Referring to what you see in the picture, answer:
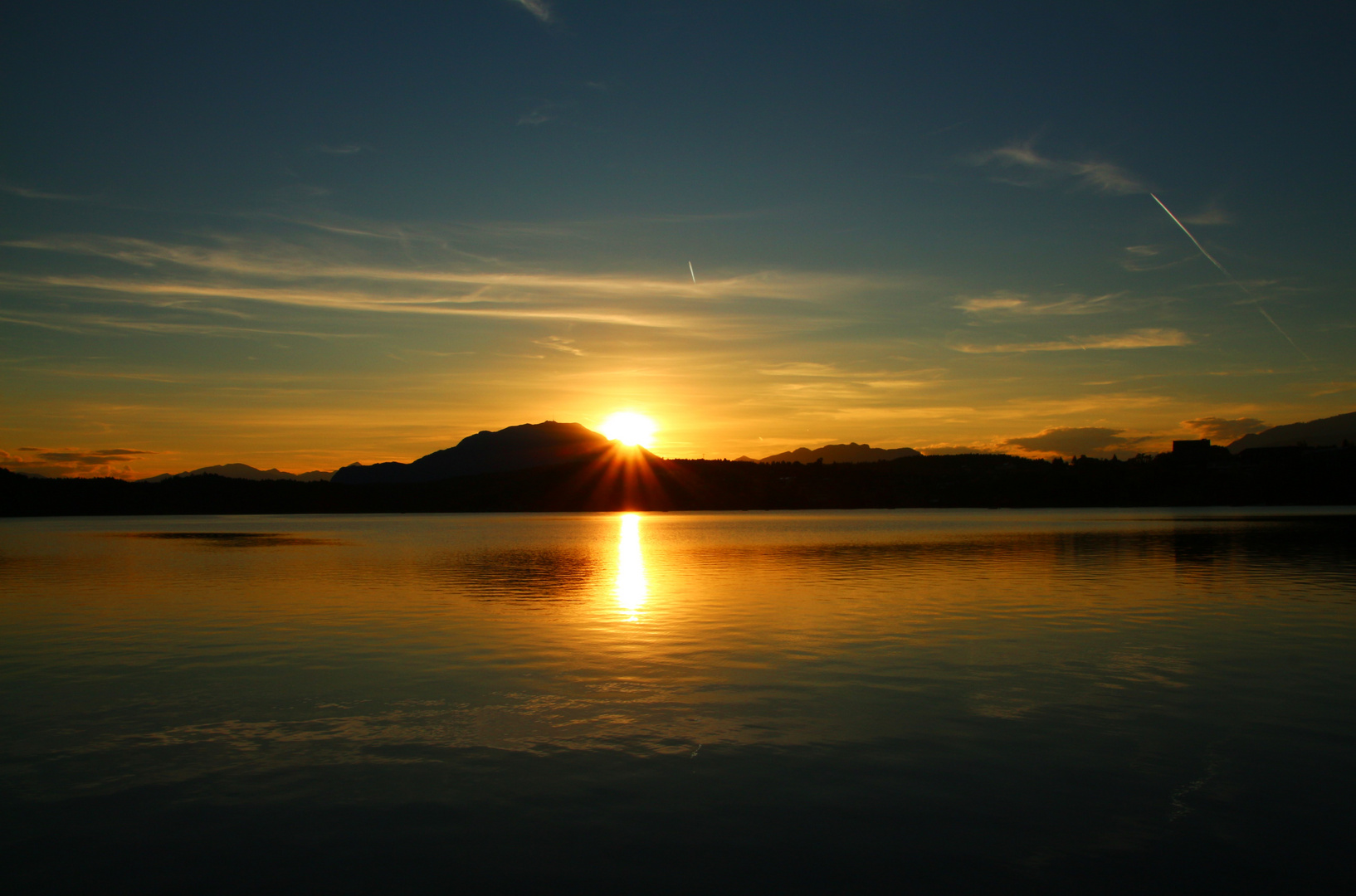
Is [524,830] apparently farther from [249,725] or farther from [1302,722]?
[1302,722]

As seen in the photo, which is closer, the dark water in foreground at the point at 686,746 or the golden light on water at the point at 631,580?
the dark water in foreground at the point at 686,746

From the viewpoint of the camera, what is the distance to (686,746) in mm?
16094

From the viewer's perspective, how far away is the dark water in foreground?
36.2ft

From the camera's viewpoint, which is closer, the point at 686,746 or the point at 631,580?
the point at 686,746

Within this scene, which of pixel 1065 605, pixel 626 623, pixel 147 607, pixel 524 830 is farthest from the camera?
pixel 147 607

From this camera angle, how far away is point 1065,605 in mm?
35875

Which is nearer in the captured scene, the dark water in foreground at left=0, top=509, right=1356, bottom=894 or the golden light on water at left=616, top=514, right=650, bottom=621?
the dark water in foreground at left=0, top=509, right=1356, bottom=894

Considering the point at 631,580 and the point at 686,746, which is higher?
the point at 686,746

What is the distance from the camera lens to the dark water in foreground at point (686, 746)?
1102cm

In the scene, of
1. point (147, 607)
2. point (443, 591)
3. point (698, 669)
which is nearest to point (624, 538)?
point (443, 591)

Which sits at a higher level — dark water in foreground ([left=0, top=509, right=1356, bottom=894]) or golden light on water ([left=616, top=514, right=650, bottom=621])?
dark water in foreground ([left=0, top=509, right=1356, bottom=894])

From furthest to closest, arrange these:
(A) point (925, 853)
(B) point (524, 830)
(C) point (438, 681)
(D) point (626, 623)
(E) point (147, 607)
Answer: (E) point (147, 607) < (D) point (626, 623) < (C) point (438, 681) < (B) point (524, 830) < (A) point (925, 853)

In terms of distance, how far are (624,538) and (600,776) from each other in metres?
102

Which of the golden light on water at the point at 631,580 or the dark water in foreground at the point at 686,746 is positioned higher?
the dark water in foreground at the point at 686,746
